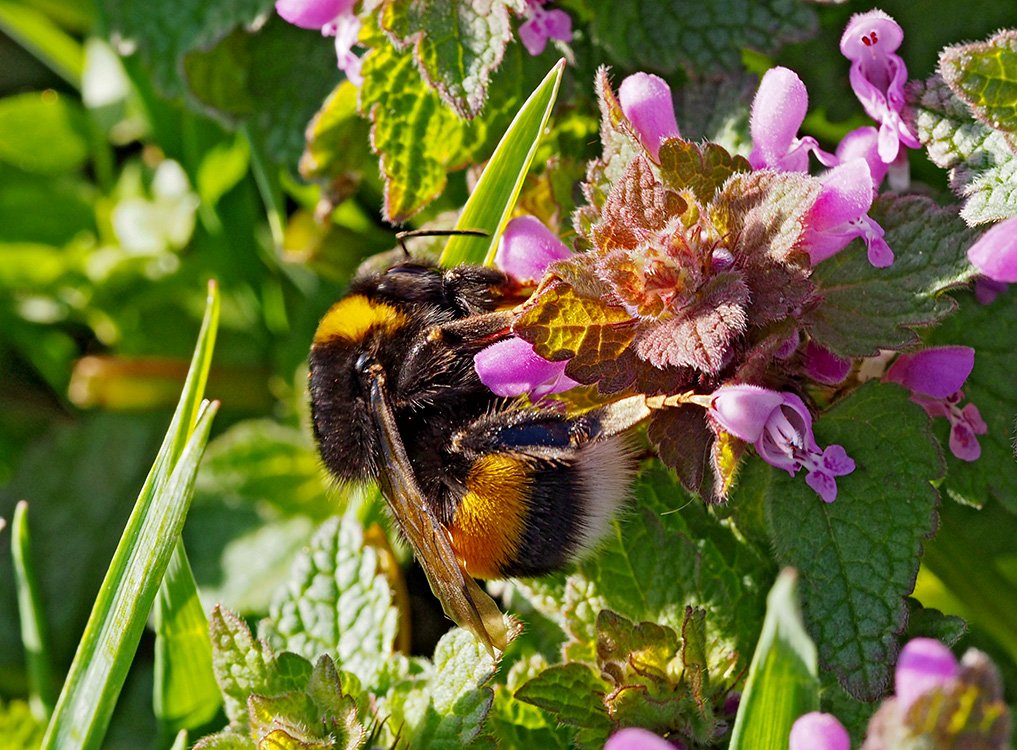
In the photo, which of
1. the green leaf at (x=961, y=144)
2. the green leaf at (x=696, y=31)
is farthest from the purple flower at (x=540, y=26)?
the green leaf at (x=961, y=144)

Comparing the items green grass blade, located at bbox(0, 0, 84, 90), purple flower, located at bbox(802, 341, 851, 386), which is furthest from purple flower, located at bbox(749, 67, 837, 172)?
green grass blade, located at bbox(0, 0, 84, 90)

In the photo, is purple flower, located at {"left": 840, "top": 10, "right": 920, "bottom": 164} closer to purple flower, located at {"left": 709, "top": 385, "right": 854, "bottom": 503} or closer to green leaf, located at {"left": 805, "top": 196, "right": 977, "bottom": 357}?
green leaf, located at {"left": 805, "top": 196, "right": 977, "bottom": 357}

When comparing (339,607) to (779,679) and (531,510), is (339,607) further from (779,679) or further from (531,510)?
(779,679)

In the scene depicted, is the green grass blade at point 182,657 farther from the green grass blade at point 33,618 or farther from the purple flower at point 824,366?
the purple flower at point 824,366

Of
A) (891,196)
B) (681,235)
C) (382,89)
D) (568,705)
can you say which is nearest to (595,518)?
(568,705)

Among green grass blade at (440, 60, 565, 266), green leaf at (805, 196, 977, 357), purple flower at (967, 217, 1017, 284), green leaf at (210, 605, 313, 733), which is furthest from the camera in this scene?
green grass blade at (440, 60, 565, 266)

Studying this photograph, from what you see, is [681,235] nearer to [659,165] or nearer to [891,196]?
[659,165]

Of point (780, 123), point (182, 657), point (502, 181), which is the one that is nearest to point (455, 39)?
point (502, 181)
